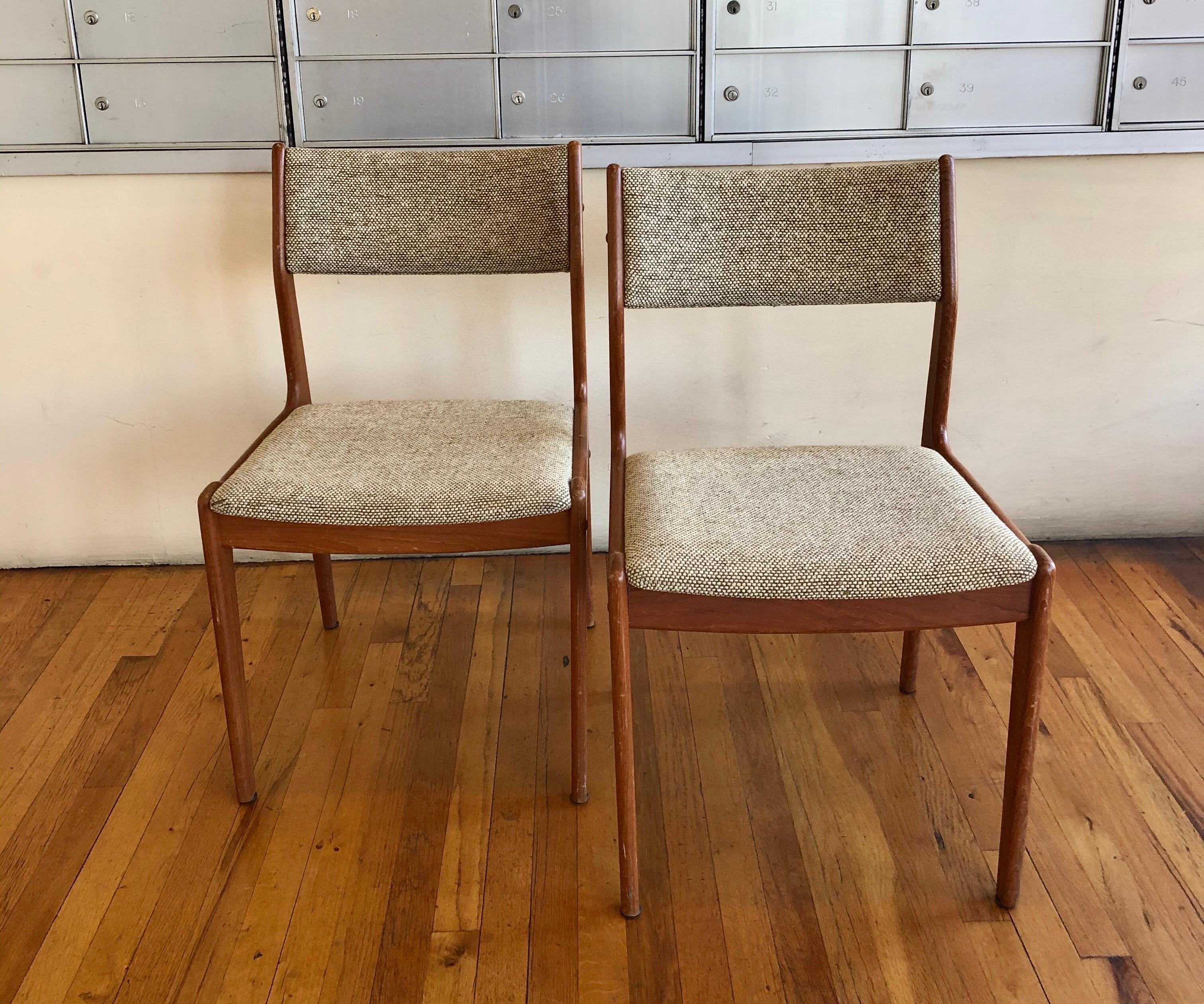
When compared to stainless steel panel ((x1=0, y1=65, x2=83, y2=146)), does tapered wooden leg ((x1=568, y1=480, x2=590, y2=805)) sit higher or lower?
lower

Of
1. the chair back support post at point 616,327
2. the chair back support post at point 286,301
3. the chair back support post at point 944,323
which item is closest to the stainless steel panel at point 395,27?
the chair back support post at point 286,301

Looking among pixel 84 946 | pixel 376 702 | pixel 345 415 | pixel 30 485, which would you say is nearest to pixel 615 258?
pixel 345 415

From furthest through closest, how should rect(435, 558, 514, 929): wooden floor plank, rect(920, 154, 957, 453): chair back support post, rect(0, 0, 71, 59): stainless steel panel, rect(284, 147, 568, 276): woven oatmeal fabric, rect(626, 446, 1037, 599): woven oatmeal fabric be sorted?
rect(0, 0, 71, 59): stainless steel panel, rect(284, 147, 568, 276): woven oatmeal fabric, rect(920, 154, 957, 453): chair back support post, rect(435, 558, 514, 929): wooden floor plank, rect(626, 446, 1037, 599): woven oatmeal fabric

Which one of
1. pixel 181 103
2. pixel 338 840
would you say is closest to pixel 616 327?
pixel 338 840

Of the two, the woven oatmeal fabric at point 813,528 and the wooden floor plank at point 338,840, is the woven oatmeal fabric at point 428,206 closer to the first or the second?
the woven oatmeal fabric at point 813,528

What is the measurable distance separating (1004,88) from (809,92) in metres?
0.30

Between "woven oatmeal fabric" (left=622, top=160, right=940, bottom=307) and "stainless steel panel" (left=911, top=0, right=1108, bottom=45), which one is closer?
"woven oatmeal fabric" (left=622, top=160, right=940, bottom=307)

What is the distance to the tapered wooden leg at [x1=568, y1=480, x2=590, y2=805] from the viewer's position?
52.3 inches

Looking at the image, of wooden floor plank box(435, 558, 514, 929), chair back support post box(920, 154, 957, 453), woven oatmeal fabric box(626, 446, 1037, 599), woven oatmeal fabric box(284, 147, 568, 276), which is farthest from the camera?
woven oatmeal fabric box(284, 147, 568, 276)

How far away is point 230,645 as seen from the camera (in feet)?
4.59

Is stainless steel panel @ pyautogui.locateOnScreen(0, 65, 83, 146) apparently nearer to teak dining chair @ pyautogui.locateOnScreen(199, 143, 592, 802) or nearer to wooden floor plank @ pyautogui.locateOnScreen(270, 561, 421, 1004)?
teak dining chair @ pyautogui.locateOnScreen(199, 143, 592, 802)

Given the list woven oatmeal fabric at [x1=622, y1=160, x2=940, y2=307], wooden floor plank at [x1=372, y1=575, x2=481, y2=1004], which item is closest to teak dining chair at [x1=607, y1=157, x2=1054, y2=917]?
woven oatmeal fabric at [x1=622, y1=160, x2=940, y2=307]

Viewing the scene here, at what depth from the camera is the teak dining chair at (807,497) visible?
3.77ft

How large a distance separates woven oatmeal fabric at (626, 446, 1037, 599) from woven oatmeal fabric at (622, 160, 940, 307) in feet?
0.68
